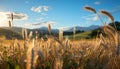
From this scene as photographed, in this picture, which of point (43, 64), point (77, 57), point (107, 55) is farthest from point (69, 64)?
point (107, 55)

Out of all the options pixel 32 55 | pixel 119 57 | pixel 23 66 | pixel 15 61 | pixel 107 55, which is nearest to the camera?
pixel 32 55

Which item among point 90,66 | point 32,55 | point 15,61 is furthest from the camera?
point 90,66

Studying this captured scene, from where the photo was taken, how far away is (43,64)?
3.20 m

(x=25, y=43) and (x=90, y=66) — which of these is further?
(x=25, y=43)

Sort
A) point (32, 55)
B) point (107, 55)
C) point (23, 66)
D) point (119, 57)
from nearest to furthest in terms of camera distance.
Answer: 1. point (32, 55)
2. point (23, 66)
3. point (119, 57)
4. point (107, 55)

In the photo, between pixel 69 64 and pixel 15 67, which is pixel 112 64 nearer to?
pixel 69 64

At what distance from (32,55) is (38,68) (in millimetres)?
1589

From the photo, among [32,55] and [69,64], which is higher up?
[32,55]

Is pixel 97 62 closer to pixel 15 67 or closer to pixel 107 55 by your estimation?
pixel 107 55

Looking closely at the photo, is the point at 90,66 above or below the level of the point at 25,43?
below

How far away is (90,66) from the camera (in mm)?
3414

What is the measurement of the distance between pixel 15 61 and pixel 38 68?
331 mm

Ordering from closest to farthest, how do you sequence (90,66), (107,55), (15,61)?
(15,61)
(90,66)
(107,55)

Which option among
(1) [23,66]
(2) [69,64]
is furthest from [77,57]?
(1) [23,66]
